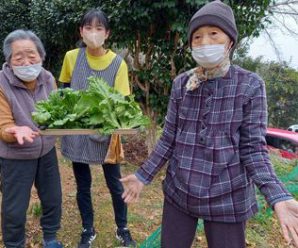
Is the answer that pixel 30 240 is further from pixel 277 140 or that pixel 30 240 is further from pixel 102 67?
pixel 277 140

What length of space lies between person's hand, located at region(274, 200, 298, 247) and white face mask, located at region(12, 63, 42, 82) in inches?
64.1

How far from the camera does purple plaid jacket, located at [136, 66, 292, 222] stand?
72.1 inches

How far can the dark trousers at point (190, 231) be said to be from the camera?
6.39ft

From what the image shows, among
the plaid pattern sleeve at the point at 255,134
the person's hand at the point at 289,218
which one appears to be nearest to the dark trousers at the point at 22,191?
the plaid pattern sleeve at the point at 255,134

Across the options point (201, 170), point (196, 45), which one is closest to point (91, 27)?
point (196, 45)

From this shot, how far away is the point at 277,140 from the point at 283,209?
8.08 meters

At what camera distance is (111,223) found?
367 cm

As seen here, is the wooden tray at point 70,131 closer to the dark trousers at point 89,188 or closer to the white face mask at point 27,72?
the white face mask at point 27,72

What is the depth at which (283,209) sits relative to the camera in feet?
5.50

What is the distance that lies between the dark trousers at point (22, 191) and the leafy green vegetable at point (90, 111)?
448mm

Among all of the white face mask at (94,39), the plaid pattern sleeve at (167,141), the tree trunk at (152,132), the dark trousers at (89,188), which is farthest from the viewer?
the tree trunk at (152,132)

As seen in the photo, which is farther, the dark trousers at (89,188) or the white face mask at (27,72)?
the dark trousers at (89,188)

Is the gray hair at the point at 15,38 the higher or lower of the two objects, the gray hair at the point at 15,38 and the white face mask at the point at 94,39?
the lower

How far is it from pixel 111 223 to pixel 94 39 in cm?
174
